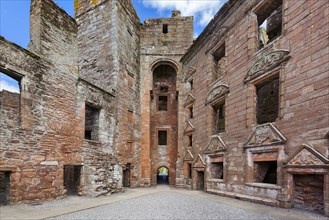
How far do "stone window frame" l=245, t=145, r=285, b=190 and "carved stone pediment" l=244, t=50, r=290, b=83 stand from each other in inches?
113

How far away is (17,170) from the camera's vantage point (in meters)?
7.27

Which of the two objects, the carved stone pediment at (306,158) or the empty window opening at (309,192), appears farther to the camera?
the empty window opening at (309,192)

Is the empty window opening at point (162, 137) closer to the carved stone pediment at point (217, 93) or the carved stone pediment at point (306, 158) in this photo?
the carved stone pediment at point (217, 93)

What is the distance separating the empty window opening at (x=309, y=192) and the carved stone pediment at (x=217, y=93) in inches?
202

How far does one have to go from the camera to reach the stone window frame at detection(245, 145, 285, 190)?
7.86 m

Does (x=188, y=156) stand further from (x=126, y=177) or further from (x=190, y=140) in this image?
(x=126, y=177)

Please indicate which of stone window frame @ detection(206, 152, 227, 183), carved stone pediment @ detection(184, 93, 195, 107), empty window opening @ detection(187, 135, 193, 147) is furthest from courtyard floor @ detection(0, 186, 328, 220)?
carved stone pediment @ detection(184, 93, 195, 107)

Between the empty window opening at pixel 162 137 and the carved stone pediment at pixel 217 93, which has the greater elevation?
the carved stone pediment at pixel 217 93

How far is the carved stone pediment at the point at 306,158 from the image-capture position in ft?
21.2

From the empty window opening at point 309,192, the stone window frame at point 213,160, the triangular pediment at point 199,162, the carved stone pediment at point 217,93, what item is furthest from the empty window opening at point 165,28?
the empty window opening at point 309,192

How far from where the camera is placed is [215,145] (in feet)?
39.2

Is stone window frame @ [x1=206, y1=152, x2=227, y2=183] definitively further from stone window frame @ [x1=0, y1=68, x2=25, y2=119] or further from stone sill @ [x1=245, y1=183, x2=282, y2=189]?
stone window frame @ [x1=0, y1=68, x2=25, y2=119]

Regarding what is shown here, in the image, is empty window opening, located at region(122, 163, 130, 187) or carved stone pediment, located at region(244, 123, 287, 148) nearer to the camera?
carved stone pediment, located at region(244, 123, 287, 148)

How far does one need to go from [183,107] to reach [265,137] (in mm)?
9276
